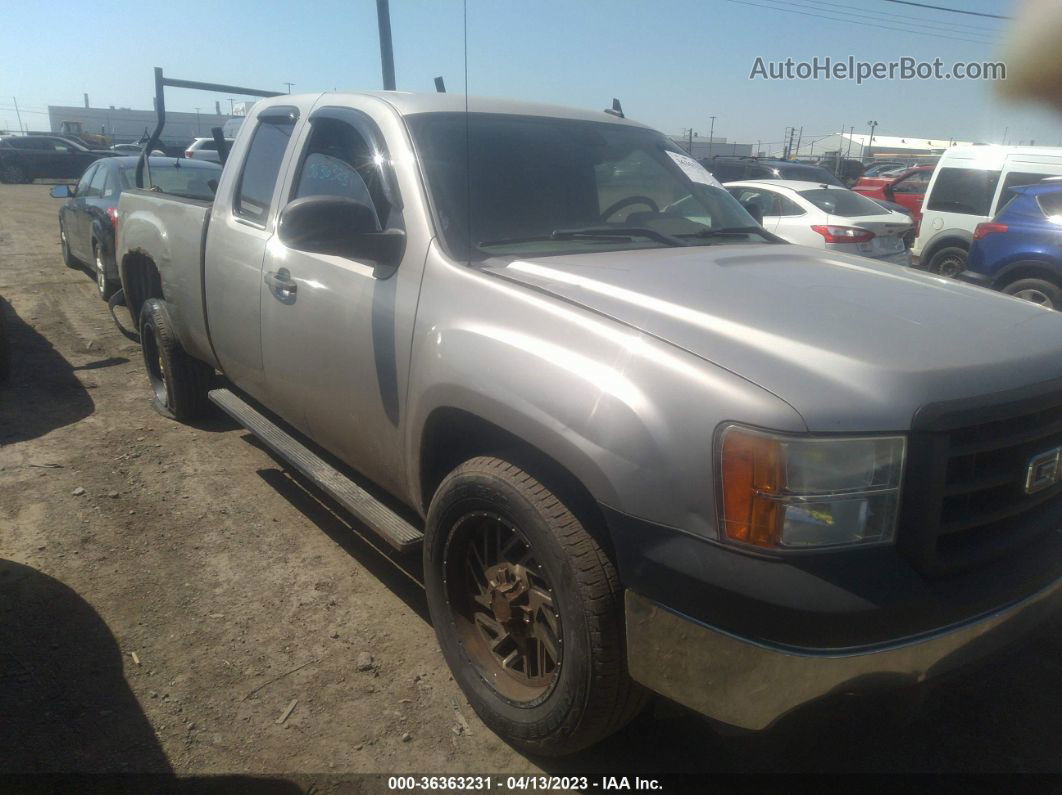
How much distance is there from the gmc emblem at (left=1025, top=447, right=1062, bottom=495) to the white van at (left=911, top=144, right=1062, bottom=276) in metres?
9.71

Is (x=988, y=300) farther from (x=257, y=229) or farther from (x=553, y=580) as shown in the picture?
(x=257, y=229)

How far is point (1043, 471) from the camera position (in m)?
2.11

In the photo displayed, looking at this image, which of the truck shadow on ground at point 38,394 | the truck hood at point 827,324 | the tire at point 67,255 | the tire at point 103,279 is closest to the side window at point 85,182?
the tire at point 67,255

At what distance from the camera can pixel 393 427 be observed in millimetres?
2854

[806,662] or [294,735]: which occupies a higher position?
[806,662]

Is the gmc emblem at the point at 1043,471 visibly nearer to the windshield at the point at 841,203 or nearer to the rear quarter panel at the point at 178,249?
the rear quarter panel at the point at 178,249

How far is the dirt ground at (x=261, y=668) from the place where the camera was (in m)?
2.50

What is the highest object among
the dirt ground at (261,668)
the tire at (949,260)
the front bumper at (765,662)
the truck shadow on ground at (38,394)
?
the front bumper at (765,662)

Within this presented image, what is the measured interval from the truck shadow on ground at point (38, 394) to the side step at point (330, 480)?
1.80 m

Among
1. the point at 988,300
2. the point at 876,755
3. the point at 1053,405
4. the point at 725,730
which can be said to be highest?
the point at 988,300

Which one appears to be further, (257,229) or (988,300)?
(257,229)

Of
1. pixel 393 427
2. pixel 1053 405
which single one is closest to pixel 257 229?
pixel 393 427

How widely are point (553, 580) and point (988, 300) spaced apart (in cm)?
164

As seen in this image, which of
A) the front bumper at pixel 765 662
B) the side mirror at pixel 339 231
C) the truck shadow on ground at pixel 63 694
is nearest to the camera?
the front bumper at pixel 765 662
